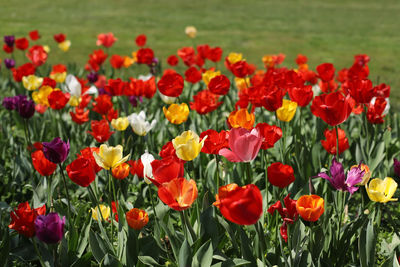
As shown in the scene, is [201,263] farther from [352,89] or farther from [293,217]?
[352,89]

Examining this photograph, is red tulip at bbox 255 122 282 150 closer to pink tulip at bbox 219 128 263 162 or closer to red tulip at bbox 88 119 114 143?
pink tulip at bbox 219 128 263 162

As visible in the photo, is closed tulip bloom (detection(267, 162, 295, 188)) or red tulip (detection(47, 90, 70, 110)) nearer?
closed tulip bloom (detection(267, 162, 295, 188))

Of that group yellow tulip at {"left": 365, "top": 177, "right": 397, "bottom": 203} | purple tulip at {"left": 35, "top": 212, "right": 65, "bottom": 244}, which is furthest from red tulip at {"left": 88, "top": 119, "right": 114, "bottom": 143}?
yellow tulip at {"left": 365, "top": 177, "right": 397, "bottom": 203}

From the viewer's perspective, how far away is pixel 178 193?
167 cm

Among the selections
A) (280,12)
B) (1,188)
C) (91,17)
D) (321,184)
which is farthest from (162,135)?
(280,12)

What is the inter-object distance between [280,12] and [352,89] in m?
15.5

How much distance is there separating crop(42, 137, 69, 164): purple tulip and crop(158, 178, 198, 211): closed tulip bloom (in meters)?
0.56

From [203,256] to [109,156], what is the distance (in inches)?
21.8

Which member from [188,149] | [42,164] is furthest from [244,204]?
[42,164]

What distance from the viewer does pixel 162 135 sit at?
3738 mm

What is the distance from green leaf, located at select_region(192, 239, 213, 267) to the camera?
5.90 feet

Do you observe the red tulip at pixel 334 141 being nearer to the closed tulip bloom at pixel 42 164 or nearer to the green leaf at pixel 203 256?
the green leaf at pixel 203 256

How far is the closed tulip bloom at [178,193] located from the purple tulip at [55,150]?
56 cm

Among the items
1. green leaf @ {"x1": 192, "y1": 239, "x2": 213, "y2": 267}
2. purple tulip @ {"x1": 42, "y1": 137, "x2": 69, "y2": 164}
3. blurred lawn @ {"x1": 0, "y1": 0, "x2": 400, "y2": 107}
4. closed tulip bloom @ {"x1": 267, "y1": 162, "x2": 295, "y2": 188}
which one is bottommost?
blurred lawn @ {"x1": 0, "y1": 0, "x2": 400, "y2": 107}
